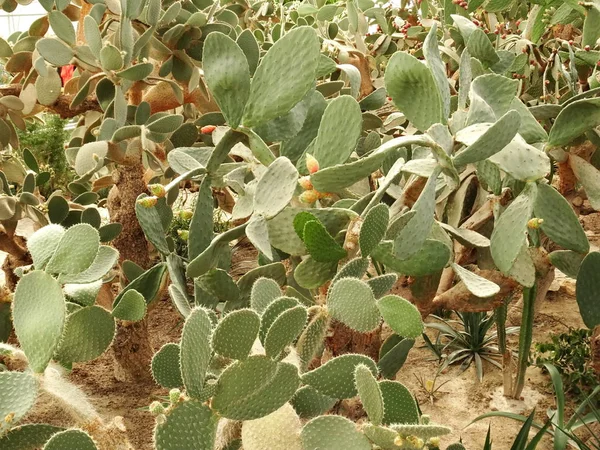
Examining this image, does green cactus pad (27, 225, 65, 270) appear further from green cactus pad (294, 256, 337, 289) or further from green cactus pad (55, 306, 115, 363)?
green cactus pad (294, 256, 337, 289)

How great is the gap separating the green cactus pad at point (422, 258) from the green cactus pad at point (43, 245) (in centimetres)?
37

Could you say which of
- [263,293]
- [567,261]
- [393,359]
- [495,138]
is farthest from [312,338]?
[567,261]

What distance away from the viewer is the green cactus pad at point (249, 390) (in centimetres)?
50

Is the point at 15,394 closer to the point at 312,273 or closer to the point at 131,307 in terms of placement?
the point at 131,307

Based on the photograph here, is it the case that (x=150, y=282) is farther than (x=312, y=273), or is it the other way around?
(x=150, y=282)

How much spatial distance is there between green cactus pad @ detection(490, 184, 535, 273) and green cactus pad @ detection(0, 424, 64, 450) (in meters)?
Result: 0.54

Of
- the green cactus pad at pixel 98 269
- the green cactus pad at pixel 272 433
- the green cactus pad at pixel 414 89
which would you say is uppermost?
the green cactus pad at pixel 414 89

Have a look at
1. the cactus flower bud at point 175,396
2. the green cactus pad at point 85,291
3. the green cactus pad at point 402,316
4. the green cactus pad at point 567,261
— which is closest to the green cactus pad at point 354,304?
the green cactus pad at point 402,316

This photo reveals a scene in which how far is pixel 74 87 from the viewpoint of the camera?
1770 mm

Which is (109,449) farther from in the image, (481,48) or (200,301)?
(481,48)

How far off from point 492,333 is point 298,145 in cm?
205

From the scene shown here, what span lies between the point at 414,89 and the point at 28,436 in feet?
1.80

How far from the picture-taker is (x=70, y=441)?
0.49 metres

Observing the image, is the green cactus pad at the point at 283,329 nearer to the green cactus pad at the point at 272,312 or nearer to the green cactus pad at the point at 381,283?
the green cactus pad at the point at 272,312
